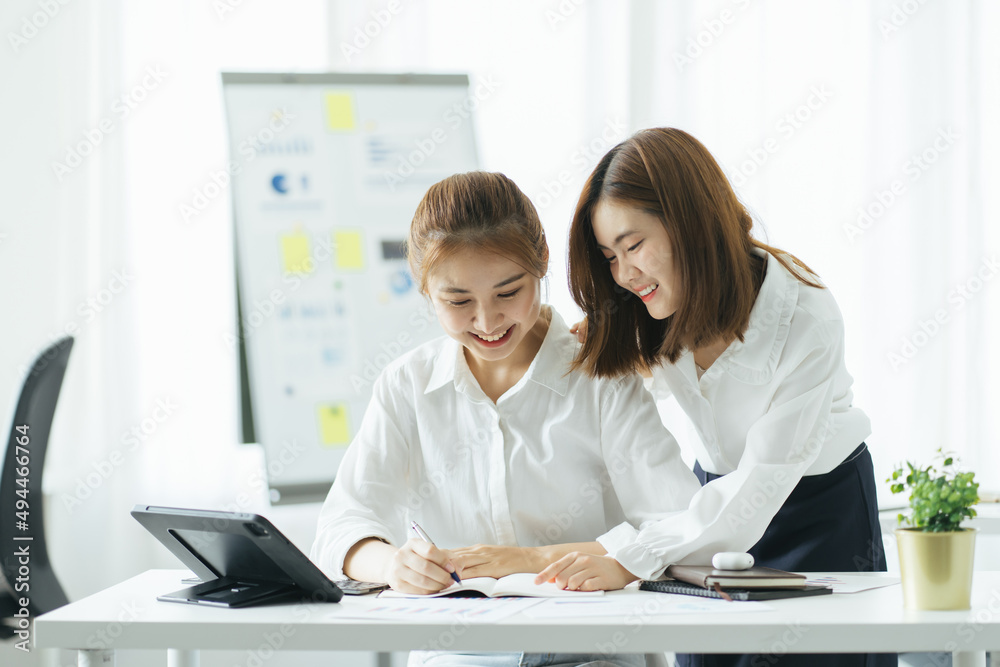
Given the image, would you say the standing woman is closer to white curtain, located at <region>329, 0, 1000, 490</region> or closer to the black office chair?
the black office chair

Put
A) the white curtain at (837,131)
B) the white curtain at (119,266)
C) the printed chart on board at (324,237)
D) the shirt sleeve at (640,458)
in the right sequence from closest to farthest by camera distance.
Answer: the shirt sleeve at (640,458), the printed chart on board at (324,237), the white curtain at (119,266), the white curtain at (837,131)

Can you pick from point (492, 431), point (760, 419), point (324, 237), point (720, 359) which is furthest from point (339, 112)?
point (760, 419)

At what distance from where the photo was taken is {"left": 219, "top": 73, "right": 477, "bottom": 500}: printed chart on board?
2396 mm

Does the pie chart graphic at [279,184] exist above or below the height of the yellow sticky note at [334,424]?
above

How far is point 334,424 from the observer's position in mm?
2420

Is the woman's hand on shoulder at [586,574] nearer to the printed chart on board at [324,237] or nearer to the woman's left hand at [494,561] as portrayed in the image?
the woman's left hand at [494,561]

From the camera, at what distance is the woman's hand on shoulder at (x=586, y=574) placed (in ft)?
3.86

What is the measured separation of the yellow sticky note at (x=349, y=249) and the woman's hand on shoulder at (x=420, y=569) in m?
1.39

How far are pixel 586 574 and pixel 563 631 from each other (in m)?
0.22

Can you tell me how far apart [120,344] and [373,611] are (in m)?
2.00

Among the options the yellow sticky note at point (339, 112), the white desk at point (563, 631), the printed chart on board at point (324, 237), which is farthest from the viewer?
the yellow sticky note at point (339, 112)

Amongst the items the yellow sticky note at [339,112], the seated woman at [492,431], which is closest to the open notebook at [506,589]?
the seated woman at [492,431]

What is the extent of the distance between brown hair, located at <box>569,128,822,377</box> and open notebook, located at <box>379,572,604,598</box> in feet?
1.34

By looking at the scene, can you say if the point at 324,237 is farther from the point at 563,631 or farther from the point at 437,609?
the point at 563,631
